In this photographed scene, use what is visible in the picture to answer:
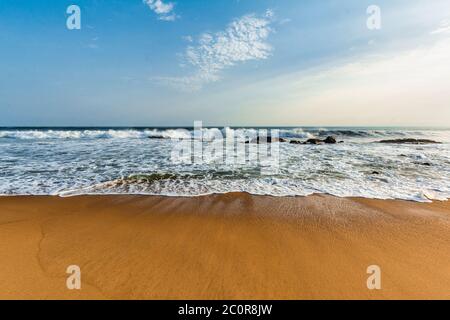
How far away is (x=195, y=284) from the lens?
2242 millimetres

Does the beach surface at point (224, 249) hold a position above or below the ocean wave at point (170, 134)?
below

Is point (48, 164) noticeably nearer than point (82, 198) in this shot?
No

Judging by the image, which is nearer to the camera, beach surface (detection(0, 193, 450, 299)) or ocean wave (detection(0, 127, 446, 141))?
beach surface (detection(0, 193, 450, 299))

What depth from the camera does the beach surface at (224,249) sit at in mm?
2191

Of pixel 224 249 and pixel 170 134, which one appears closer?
pixel 224 249

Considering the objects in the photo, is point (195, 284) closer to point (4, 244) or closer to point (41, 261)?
point (41, 261)

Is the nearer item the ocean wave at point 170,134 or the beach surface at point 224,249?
the beach surface at point 224,249

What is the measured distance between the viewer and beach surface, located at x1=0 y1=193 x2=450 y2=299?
Result: 2.19 m

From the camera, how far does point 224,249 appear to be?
2.89 meters

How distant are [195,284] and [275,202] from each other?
2868mm

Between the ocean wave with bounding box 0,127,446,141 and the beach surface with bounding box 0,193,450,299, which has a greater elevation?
the ocean wave with bounding box 0,127,446,141

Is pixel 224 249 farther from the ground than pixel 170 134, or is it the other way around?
pixel 170 134
